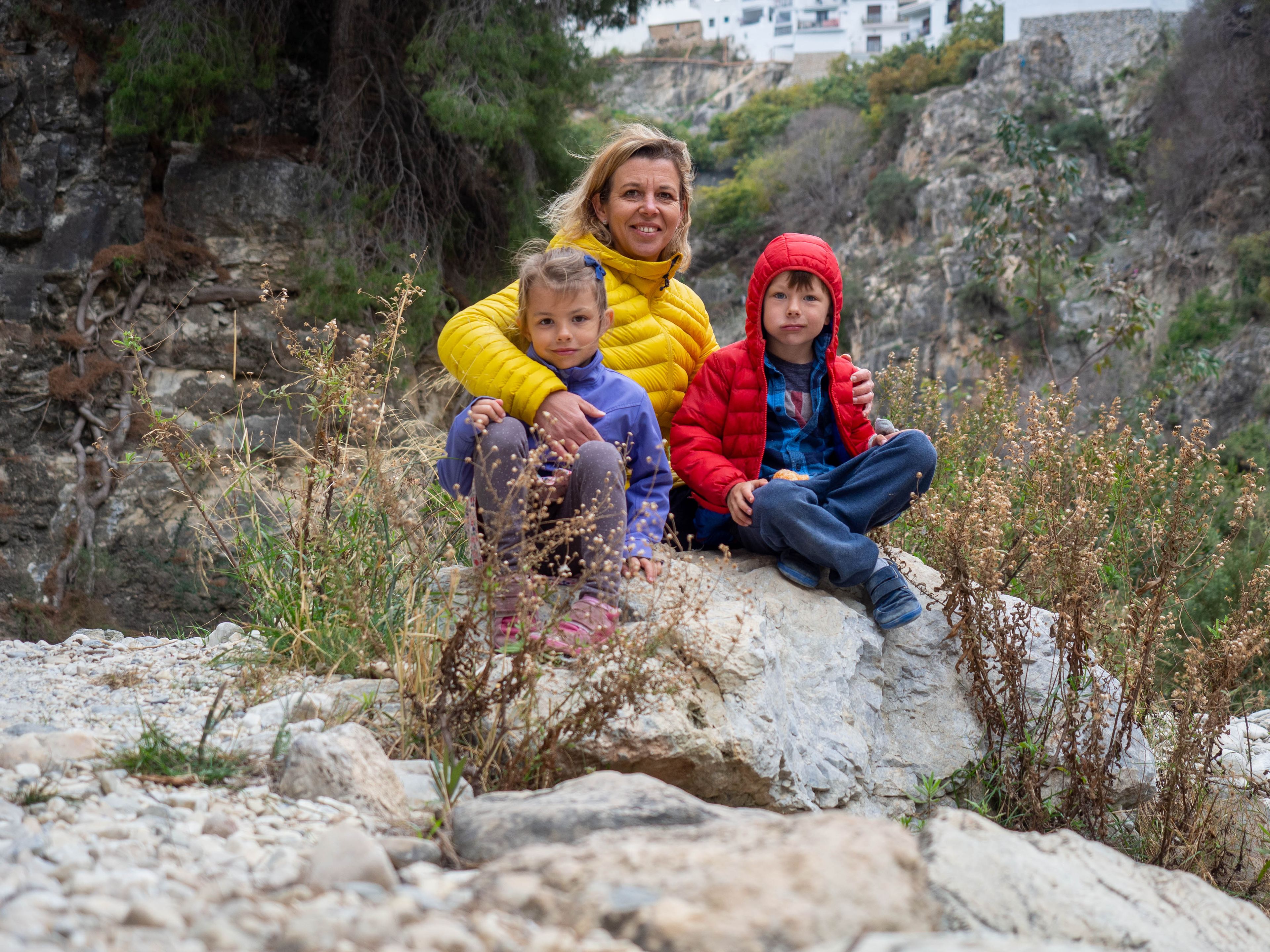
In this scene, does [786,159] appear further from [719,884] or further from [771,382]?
[719,884]

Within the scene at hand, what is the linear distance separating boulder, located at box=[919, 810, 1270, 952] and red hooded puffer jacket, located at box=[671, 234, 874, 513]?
163 centimetres

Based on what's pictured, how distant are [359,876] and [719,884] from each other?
588 millimetres

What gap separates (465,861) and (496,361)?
5.85ft

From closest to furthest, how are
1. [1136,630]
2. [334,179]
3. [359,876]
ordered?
[359,876] → [1136,630] → [334,179]

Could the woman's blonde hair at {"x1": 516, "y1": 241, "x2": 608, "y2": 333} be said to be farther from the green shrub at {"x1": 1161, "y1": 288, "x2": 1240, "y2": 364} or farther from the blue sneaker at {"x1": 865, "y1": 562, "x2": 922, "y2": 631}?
the green shrub at {"x1": 1161, "y1": 288, "x2": 1240, "y2": 364}

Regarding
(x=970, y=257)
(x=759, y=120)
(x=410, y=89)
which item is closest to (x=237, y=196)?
(x=410, y=89)

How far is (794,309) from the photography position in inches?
130

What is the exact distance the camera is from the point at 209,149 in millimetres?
6977

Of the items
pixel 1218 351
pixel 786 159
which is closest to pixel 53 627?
pixel 1218 351

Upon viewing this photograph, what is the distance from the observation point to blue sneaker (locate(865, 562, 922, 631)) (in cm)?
318

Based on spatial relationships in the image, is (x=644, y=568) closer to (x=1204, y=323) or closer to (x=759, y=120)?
(x=1204, y=323)

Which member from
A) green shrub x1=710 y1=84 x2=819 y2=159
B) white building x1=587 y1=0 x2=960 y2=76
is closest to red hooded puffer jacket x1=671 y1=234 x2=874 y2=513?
green shrub x1=710 y1=84 x2=819 y2=159

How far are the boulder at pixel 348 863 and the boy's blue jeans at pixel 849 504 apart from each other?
1826 mm

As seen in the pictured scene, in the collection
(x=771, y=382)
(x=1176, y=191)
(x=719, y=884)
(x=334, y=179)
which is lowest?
(x=719, y=884)
